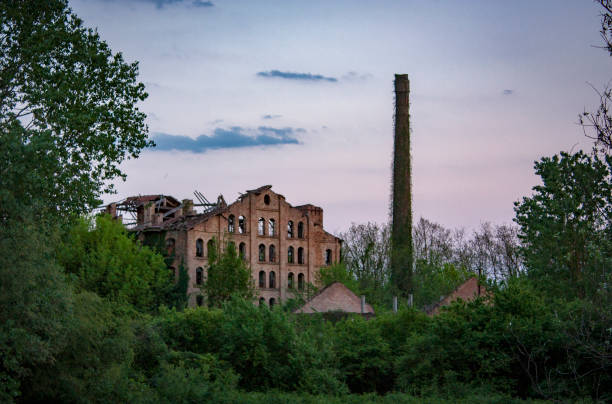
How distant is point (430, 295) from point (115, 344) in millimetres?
35168

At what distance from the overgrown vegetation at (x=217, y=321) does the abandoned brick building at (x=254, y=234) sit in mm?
29103

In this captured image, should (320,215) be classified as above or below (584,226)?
above

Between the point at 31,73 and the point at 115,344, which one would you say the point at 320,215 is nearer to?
the point at 115,344

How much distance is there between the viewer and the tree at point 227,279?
57.8 metres

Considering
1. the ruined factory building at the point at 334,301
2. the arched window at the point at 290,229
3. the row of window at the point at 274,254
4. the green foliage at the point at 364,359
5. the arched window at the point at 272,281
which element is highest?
the arched window at the point at 290,229

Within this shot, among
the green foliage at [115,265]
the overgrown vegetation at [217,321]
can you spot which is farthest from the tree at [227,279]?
the overgrown vegetation at [217,321]

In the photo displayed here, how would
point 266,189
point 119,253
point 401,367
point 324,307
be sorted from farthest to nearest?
1. point 266,189
2. point 119,253
3. point 324,307
4. point 401,367

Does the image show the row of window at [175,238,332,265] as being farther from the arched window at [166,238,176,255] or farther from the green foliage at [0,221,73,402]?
the green foliage at [0,221,73,402]

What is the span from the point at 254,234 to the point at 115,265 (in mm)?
15563

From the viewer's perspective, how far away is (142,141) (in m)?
23.2

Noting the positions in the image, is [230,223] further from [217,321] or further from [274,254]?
[217,321]

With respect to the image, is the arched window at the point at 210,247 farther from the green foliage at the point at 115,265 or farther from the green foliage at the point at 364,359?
the green foliage at the point at 364,359

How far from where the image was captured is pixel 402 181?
56875 mm

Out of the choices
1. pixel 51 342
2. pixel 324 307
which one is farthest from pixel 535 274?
pixel 324 307
